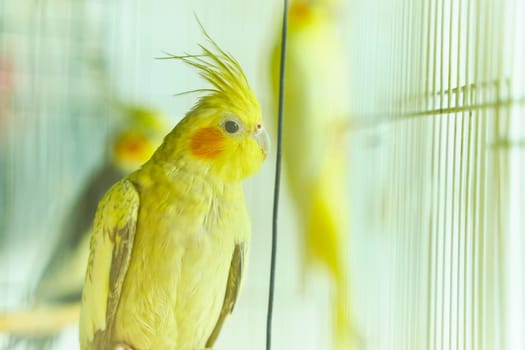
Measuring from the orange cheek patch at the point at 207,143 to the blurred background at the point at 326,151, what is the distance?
0.06m

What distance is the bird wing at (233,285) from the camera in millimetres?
1093

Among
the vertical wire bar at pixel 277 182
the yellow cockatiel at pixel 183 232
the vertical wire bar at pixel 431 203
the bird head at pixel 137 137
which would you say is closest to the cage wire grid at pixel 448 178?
the vertical wire bar at pixel 431 203

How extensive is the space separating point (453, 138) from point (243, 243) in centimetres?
50

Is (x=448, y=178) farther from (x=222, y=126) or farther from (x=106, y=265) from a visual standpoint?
(x=106, y=265)

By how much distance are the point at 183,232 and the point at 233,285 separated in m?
0.15

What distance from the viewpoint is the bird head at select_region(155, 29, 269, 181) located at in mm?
1065

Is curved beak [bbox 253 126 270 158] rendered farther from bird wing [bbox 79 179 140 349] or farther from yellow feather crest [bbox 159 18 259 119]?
bird wing [bbox 79 179 140 349]

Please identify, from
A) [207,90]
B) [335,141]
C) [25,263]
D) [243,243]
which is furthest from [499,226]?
[25,263]

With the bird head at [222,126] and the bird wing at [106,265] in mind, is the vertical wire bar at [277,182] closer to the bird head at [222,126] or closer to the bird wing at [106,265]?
the bird head at [222,126]

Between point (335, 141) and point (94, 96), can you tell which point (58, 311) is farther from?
point (335, 141)

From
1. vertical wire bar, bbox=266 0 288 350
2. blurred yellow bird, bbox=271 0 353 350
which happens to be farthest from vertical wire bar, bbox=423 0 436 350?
vertical wire bar, bbox=266 0 288 350

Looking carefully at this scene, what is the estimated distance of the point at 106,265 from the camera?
100 cm

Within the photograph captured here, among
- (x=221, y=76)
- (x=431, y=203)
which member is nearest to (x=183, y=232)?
(x=221, y=76)

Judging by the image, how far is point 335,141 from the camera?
3.86ft
